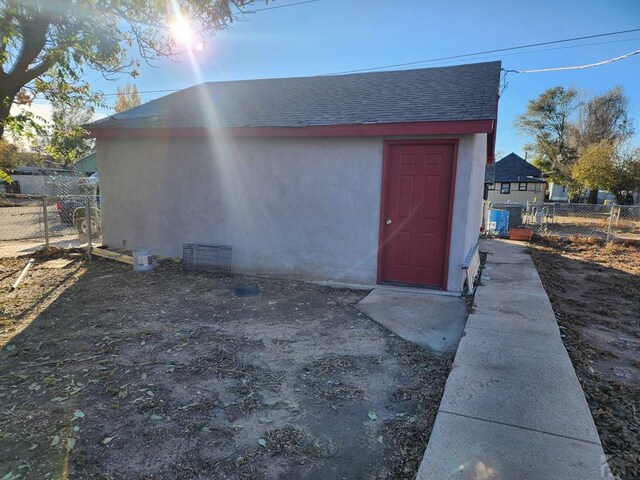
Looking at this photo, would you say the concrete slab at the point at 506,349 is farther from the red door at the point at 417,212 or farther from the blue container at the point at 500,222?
the blue container at the point at 500,222

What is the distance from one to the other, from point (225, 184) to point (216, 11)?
2.95m

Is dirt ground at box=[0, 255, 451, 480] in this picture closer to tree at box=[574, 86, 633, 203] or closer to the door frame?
the door frame

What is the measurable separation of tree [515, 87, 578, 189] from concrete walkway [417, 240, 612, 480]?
36.6m

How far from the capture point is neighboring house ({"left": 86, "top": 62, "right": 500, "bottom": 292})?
6.05m

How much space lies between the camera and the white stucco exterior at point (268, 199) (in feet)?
21.0

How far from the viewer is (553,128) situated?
3669 centimetres

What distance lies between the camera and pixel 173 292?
20.0ft

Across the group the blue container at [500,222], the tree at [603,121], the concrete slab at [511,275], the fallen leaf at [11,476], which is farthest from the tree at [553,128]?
the fallen leaf at [11,476]

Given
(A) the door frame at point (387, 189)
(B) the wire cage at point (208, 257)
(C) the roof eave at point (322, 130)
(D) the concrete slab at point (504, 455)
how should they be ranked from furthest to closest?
(B) the wire cage at point (208, 257) < (A) the door frame at point (387, 189) < (C) the roof eave at point (322, 130) < (D) the concrete slab at point (504, 455)

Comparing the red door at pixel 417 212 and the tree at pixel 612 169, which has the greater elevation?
the tree at pixel 612 169

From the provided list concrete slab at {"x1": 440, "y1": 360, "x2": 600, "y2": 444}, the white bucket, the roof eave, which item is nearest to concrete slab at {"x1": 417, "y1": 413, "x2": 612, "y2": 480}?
concrete slab at {"x1": 440, "y1": 360, "x2": 600, "y2": 444}

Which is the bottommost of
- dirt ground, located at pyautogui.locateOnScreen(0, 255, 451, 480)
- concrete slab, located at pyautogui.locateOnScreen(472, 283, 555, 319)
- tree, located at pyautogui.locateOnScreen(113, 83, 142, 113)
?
dirt ground, located at pyautogui.locateOnScreen(0, 255, 451, 480)

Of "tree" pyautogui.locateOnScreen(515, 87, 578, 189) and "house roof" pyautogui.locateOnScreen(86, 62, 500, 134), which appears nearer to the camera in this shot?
"house roof" pyautogui.locateOnScreen(86, 62, 500, 134)

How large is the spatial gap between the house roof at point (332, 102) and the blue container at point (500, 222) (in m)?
6.92
